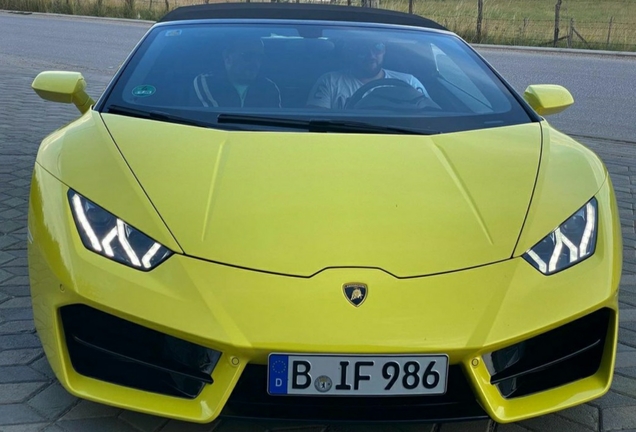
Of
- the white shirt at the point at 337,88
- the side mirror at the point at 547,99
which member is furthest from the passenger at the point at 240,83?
the side mirror at the point at 547,99

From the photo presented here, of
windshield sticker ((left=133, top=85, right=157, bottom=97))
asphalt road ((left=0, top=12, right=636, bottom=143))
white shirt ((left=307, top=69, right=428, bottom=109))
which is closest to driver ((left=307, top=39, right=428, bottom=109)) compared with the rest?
white shirt ((left=307, top=69, right=428, bottom=109))

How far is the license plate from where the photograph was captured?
187cm

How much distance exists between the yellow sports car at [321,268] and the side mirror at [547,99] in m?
0.66

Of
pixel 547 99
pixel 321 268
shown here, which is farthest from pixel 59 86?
pixel 547 99

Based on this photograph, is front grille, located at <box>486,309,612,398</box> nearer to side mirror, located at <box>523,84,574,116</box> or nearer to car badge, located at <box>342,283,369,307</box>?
car badge, located at <box>342,283,369,307</box>

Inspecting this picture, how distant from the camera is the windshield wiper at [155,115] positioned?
2.75 meters

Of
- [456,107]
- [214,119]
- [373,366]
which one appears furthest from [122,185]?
[456,107]

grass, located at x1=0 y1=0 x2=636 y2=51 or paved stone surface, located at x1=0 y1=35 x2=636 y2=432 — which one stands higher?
paved stone surface, located at x1=0 y1=35 x2=636 y2=432

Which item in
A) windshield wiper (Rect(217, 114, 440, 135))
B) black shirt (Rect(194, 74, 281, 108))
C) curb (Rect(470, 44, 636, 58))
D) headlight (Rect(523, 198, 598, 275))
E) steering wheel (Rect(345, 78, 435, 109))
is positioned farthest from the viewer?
curb (Rect(470, 44, 636, 58))

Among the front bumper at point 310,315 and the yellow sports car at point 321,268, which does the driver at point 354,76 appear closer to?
the yellow sports car at point 321,268

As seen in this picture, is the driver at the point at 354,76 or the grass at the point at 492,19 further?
the grass at the point at 492,19

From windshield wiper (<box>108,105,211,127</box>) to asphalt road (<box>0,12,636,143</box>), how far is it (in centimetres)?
594

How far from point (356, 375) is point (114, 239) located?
2.60 feet

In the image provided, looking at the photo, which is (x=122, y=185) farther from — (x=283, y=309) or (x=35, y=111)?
(x=35, y=111)
